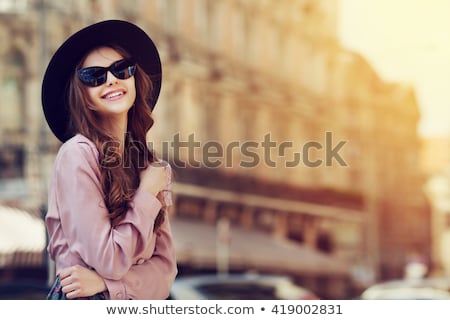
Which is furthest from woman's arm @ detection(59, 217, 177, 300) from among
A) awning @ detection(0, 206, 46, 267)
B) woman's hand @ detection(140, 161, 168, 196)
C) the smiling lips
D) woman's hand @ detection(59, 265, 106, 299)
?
awning @ detection(0, 206, 46, 267)

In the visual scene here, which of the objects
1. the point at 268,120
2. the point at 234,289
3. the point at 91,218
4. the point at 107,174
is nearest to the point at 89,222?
the point at 91,218

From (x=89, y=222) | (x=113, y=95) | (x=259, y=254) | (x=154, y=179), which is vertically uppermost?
(x=113, y=95)

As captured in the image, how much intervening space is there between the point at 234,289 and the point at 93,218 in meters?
1.78

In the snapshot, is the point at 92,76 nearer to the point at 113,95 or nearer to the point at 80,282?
the point at 113,95

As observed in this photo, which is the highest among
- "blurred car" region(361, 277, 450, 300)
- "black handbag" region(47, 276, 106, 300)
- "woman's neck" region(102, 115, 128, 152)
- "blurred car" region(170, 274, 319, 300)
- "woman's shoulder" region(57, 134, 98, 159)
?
"woman's neck" region(102, 115, 128, 152)

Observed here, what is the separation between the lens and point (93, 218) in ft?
9.06

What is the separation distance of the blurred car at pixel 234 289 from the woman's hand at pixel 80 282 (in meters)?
1.14

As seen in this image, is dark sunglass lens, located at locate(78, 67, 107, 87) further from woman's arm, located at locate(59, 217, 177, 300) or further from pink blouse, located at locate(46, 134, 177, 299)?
woman's arm, located at locate(59, 217, 177, 300)

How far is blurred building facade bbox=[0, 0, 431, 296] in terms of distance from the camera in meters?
5.06

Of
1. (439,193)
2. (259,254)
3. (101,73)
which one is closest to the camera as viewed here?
(101,73)

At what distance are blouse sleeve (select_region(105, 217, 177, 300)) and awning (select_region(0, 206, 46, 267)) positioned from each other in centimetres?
273

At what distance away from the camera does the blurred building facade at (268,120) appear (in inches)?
199

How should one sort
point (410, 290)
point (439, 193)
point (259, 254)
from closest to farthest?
point (410, 290) → point (439, 193) → point (259, 254)
